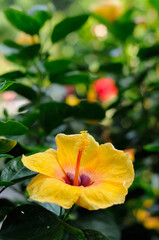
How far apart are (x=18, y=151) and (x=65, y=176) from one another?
0.15 metres

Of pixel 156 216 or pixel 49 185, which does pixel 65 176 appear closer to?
pixel 49 185

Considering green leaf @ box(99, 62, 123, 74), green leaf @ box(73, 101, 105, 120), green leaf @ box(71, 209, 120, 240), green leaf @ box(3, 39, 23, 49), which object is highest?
green leaf @ box(3, 39, 23, 49)

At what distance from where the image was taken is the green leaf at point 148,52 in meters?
1.15

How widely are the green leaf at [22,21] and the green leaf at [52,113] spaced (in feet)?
0.84

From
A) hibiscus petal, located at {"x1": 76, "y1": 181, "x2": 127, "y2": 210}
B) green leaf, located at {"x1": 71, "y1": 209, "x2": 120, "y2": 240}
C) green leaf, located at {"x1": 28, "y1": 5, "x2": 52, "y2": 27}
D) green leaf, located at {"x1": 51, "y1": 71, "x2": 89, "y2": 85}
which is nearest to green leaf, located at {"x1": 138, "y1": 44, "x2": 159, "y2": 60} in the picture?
green leaf, located at {"x1": 51, "y1": 71, "x2": 89, "y2": 85}

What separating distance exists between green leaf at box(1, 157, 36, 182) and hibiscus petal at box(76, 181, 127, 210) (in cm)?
12

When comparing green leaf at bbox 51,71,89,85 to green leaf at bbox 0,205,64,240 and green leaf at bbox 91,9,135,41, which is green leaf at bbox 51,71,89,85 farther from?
green leaf at bbox 0,205,64,240

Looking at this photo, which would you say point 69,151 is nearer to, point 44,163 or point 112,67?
point 44,163

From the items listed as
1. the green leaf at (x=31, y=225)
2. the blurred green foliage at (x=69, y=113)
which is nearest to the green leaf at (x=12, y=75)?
the blurred green foliage at (x=69, y=113)

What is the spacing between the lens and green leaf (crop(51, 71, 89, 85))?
0.96 m

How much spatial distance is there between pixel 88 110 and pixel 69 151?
0.32 meters

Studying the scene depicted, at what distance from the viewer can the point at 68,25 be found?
911mm

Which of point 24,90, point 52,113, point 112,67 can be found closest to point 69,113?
point 52,113

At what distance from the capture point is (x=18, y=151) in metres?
0.70
